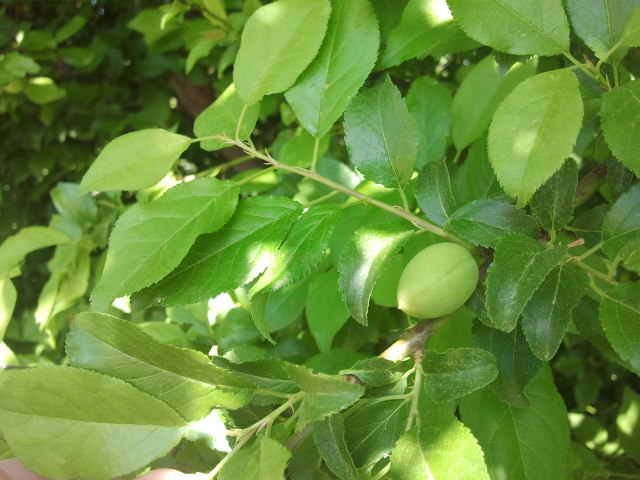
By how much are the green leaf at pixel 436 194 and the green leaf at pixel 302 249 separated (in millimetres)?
112

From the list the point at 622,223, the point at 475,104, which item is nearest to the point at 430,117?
the point at 475,104

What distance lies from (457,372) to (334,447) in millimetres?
144

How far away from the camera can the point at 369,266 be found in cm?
66

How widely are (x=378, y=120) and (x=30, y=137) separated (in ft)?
6.51

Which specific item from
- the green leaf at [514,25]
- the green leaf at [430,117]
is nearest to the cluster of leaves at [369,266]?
the green leaf at [514,25]

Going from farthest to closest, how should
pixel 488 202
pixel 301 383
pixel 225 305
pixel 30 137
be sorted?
pixel 30 137
pixel 225 305
pixel 488 202
pixel 301 383

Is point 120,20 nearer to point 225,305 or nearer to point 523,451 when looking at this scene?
point 225,305

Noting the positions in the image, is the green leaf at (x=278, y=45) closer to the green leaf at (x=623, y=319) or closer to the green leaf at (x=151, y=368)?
the green leaf at (x=151, y=368)

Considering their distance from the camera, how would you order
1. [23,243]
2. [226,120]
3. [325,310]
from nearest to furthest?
[226,120]
[325,310]
[23,243]

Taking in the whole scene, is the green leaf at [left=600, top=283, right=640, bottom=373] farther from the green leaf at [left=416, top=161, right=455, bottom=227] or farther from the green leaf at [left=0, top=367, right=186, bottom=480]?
the green leaf at [left=0, top=367, right=186, bottom=480]

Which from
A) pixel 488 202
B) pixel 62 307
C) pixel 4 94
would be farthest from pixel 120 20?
pixel 488 202

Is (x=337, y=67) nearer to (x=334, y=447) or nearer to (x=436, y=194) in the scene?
(x=436, y=194)

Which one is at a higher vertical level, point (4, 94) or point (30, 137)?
point (4, 94)

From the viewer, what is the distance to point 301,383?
0.56 meters
